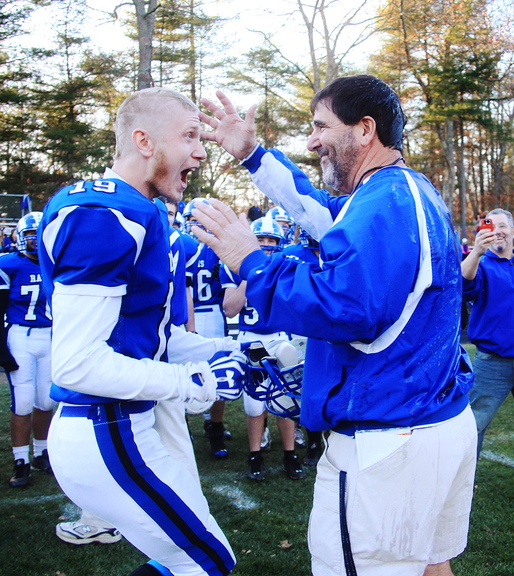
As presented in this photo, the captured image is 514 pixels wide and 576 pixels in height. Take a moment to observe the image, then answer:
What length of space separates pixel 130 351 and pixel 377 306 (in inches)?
35.5

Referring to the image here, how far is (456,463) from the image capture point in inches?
76.7

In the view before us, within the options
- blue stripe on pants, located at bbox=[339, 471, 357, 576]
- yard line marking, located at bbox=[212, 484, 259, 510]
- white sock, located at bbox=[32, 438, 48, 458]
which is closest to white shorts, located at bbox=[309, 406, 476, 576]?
blue stripe on pants, located at bbox=[339, 471, 357, 576]

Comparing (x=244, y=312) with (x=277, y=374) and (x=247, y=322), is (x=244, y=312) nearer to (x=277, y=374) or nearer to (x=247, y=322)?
(x=247, y=322)

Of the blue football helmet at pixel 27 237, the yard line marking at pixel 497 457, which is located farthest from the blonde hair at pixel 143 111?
the yard line marking at pixel 497 457

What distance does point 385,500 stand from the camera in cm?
184

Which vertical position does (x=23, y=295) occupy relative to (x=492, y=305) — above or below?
above

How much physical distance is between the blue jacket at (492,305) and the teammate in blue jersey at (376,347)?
2672 millimetres

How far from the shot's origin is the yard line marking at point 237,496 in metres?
4.29

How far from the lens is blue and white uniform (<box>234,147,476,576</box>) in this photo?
5.58 feet

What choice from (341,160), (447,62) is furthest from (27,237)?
(447,62)

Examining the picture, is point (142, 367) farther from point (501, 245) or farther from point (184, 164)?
point (501, 245)

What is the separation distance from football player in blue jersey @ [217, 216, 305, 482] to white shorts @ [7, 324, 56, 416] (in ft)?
5.64

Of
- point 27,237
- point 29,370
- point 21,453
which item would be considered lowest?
point 21,453

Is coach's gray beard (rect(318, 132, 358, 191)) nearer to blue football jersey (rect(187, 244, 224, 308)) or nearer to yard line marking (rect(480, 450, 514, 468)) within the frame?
blue football jersey (rect(187, 244, 224, 308))
